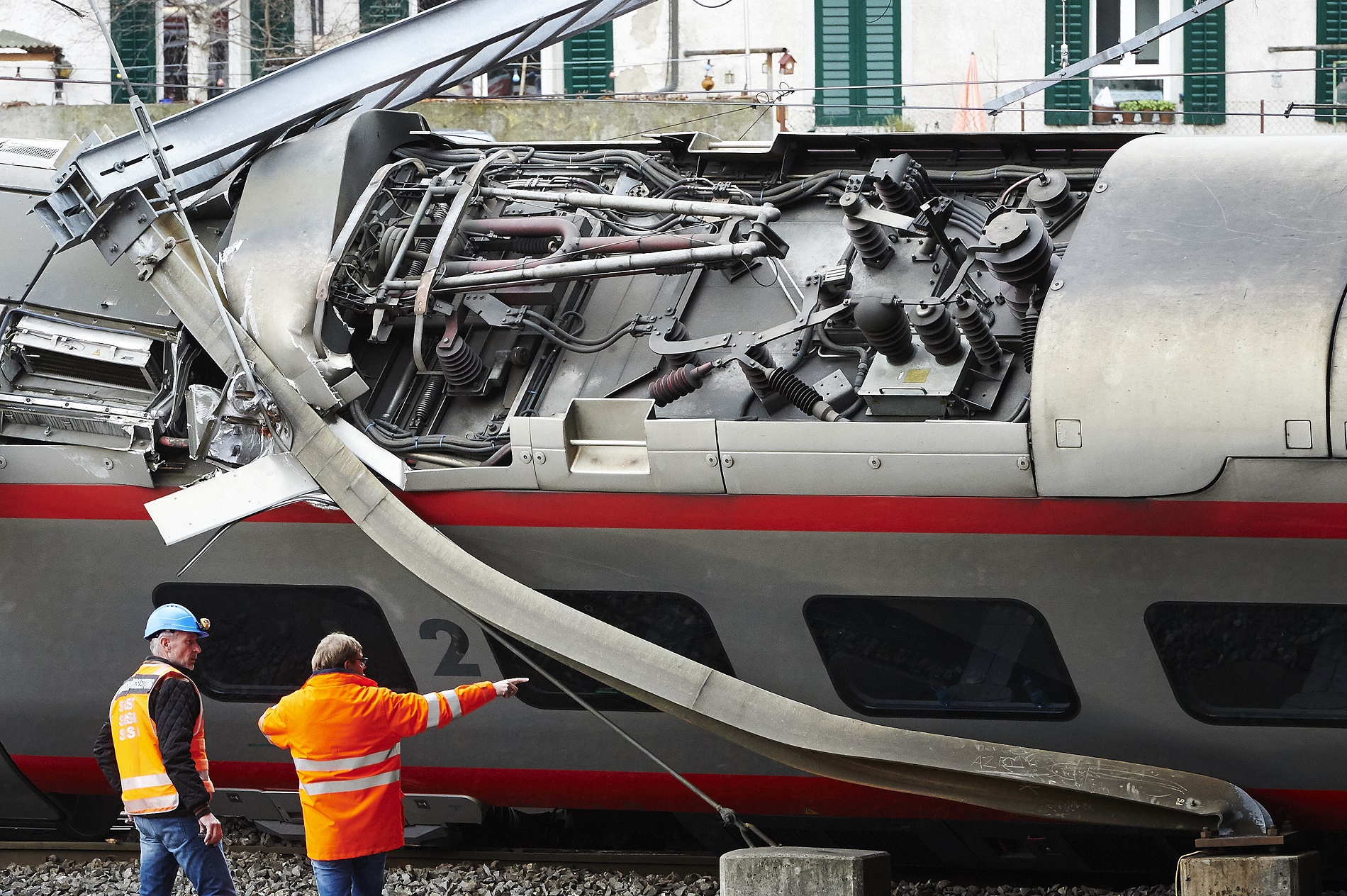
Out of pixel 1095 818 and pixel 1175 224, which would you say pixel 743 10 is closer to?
pixel 1175 224

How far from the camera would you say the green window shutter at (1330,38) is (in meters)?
16.0

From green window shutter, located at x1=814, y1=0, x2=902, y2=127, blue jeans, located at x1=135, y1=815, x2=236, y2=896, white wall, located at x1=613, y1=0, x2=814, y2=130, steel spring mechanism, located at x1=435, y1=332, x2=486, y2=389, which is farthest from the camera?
white wall, located at x1=613, y1=0, x2=814, y2=130

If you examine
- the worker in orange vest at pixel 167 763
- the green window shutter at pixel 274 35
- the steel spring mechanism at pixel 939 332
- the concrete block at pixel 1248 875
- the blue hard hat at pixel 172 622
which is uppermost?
the green window shutter at pixel 274 35

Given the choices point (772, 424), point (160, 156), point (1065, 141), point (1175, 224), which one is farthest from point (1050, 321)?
point (160, 156)

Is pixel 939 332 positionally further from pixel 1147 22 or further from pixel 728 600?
pixel 1147 22

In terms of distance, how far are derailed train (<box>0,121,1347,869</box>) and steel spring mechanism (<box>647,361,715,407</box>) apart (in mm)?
23

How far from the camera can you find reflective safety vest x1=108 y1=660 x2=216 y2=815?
6.00 metres

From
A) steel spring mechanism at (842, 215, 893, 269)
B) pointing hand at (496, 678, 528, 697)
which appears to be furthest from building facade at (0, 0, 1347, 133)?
pointing hand at (496, 678, 528, 697)

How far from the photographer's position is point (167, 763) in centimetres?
598

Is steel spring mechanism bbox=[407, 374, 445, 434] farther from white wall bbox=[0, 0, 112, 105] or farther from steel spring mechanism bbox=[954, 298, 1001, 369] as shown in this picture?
white wall bbox=[0, 0, 112, 105]

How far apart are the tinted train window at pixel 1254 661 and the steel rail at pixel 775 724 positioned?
0.33 m

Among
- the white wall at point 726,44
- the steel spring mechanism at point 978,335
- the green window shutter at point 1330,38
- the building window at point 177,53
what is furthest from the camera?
the building window at point 177,53

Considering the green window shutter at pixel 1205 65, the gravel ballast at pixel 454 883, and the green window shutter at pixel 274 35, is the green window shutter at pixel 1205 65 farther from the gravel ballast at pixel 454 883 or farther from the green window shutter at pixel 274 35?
the gravel ballast at pixel 454 883

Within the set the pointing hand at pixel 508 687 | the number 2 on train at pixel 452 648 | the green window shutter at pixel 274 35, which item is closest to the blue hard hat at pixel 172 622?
the number 2 on train at pixel 452 648
